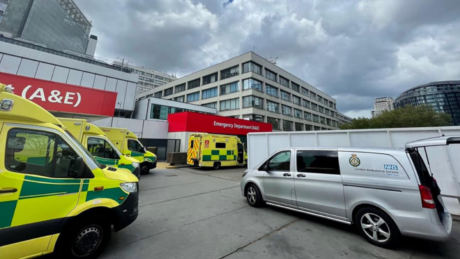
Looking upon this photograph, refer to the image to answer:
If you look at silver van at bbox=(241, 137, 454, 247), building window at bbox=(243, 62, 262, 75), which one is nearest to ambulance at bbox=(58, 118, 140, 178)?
silver van at bbox=(241, 137, 454, 247)

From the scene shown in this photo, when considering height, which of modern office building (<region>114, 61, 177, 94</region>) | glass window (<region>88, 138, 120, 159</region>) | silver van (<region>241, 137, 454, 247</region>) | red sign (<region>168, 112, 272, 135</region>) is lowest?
silver van (<region>241, 137, 454, 247</region>)

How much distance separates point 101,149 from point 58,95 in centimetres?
419

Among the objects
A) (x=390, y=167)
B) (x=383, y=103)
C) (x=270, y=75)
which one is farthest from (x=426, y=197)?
(x=383, y=103)

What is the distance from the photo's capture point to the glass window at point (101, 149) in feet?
22.7

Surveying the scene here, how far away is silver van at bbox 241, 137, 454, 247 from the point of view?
9.02 feet

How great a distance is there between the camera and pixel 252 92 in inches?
1172

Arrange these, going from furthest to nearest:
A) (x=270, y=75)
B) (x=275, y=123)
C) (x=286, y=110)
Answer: (x=286, y=110) < (x=270, y=75) < (x=275, y=123)

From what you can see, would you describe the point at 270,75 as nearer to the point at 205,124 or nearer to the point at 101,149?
the point at 205,124

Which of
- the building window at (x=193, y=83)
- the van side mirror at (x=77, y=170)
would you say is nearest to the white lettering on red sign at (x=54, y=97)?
the van side mirror at (x=77, y=170)

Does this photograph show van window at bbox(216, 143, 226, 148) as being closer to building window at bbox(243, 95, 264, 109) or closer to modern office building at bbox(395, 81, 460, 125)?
building window at bbox(243, 95, 264, 109)

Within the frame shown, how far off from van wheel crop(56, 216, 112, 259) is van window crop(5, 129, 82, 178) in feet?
2.55

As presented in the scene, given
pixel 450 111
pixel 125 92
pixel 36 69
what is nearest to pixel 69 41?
pixel 36 69

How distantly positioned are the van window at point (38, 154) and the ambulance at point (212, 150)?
35.2 ft

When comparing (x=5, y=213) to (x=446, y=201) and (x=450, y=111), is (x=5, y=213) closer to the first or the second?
(x=446, y=201)
